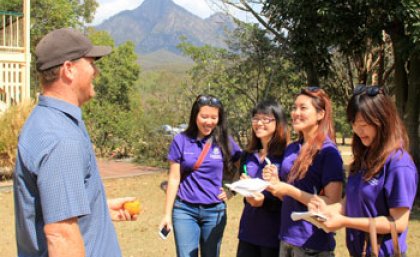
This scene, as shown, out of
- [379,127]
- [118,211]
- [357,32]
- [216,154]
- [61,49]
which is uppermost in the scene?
[357,32]

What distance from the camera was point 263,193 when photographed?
342cm

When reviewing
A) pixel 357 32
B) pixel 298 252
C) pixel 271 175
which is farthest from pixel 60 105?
pixel 357 32

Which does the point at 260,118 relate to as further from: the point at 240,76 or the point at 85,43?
the point at 240,76

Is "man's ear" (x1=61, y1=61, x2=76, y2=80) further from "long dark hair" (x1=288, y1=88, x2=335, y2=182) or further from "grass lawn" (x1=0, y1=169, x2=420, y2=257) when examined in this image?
"grass lawn" (x1=0, y1=169, x2=420, y2=257)

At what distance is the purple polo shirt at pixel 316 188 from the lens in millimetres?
2902

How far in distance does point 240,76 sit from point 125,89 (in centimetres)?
1639

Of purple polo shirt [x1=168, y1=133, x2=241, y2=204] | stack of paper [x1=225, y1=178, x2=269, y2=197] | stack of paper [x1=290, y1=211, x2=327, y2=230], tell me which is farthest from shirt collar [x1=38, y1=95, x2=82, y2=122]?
purple polo shirt [x1=168, y1=133, x2=241, y2=204]

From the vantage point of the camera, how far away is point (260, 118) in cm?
361

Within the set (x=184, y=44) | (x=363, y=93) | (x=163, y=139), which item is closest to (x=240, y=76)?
(x=184, y=44)

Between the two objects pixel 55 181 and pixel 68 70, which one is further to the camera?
pixel 68 70

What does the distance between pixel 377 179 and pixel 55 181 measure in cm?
147

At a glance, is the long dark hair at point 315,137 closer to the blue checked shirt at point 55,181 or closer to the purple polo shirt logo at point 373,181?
the purple polo shirt logo at point 373,181

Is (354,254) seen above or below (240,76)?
below

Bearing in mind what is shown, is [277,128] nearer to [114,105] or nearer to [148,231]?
[148,231]
